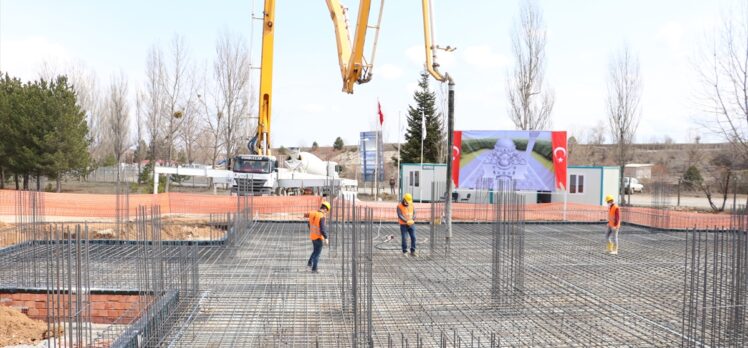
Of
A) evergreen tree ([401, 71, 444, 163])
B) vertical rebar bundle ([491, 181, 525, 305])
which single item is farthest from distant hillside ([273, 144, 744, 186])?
vertical rebar bundle ([491, 181, 525, 305])

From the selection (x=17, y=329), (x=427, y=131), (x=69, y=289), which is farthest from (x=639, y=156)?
(x=69, y=289)

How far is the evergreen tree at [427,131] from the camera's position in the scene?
129ft

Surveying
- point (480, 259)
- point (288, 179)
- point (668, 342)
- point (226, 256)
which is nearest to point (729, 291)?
point (668, 342)

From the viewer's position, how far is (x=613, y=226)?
11406mm

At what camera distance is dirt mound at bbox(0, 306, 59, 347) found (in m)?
6.33

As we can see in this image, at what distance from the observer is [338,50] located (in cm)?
1639

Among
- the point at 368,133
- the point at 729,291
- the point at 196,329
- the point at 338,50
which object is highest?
the point at 338,50

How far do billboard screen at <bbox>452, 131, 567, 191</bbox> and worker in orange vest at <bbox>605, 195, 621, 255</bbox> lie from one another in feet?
18.4

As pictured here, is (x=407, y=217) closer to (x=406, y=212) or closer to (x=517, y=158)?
(x=406, y=212)

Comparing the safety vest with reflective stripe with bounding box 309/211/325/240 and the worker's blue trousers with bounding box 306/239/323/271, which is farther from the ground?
the safety vest with reflective stripe with bounding box 309/211/325/240

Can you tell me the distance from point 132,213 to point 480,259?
42.3 feet

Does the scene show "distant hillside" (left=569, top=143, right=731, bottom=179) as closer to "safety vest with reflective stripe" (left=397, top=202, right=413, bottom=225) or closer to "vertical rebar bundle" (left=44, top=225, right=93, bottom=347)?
"safety vest with reflective stripe" (left=397, top=202, right=413, bottom=225)

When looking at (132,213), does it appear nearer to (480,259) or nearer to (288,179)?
(288,179)

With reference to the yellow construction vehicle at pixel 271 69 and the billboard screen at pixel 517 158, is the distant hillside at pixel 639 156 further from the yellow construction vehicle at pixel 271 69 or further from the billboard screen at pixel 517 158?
the billboard screen at pixel 517 158
